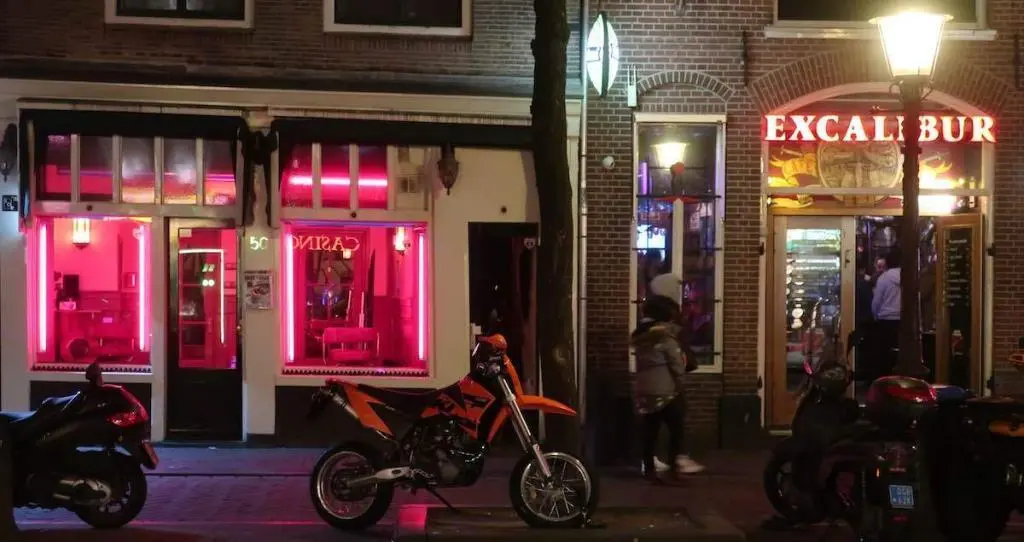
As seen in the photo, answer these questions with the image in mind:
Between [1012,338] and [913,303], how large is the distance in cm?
382

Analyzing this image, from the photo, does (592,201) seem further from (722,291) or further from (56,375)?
(56,375)

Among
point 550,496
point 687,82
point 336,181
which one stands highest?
point 687,82

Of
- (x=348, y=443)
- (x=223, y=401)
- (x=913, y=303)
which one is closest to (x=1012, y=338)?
(x=913, y=303)

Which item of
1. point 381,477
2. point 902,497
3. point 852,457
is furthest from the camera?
point 381,477

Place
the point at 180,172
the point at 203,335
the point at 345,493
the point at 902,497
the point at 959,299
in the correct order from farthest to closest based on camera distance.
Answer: the point at 959,299 → the point at 203,335 → the point at 180,172 → the point at 345,493 → the point at 902,497

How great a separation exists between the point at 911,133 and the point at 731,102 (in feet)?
9.83

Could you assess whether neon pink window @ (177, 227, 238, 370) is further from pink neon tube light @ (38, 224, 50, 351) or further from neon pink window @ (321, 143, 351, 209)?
pink neon tube light @ (38, 224, 50, 351)

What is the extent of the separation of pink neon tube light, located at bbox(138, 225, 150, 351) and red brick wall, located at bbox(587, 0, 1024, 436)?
4.68m

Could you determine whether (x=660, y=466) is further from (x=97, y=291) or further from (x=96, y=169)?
(x=96, y=169)

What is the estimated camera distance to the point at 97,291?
37.1 ft

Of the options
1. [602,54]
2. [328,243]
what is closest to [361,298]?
[328,243]

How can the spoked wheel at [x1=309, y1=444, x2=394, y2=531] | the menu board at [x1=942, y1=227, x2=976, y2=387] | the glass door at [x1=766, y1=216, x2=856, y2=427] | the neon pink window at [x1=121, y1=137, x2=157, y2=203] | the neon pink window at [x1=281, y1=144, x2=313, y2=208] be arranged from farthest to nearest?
the glass door at [x1=766, y1=216, x2=856, y2=427], the menu board at [x1=942, y1=227, x2=976, y2=387], the neon pink window at [x1=281, y1=144, x2=313, y2=208], the neon pink window at [x1=121, y1=137, x2=157, y2=203], the spoked wheel at [x1=309, y1=444, x2=394, y2=531]

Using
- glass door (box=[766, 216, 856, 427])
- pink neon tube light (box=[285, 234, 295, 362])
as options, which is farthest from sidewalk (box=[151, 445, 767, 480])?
glass door (box=[766, 216, 856, 427])

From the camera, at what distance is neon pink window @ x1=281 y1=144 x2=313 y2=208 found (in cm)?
1104
